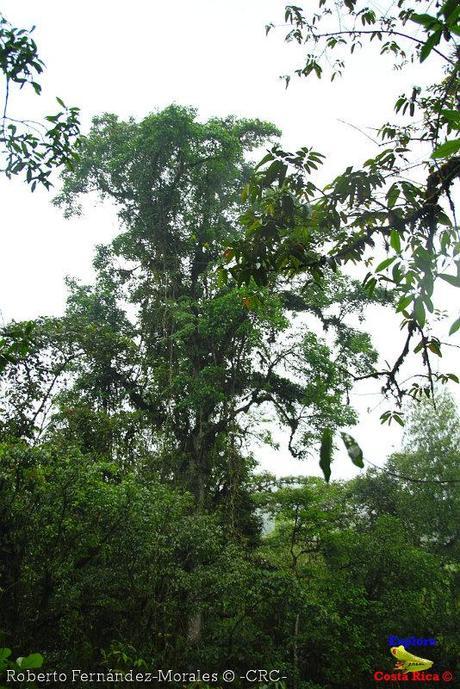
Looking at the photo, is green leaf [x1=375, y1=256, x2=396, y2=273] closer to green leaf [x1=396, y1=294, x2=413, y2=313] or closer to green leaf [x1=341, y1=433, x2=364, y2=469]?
green leaf [x1=396, y1=294, x2=413, y2=313]

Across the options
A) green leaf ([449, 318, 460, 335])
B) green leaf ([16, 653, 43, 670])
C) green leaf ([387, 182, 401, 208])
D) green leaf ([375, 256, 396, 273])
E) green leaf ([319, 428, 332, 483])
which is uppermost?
green leaf ([387, 182, 401, 208])

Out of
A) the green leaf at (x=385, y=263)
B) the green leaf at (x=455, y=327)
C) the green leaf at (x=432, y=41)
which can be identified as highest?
the green leaf at (x=432, y=41)

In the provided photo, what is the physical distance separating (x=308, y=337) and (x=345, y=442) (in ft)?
23.4

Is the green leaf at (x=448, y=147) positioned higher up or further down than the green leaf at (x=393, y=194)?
further down

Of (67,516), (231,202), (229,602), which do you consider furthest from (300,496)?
(231,202)

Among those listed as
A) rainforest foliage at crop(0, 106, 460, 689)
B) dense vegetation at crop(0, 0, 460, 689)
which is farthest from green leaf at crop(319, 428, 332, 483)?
rainforest foliage at crop(0, 106, 460, 689)

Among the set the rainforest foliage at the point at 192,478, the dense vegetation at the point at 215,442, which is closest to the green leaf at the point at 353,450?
the dense vegetation at the point at 215,442

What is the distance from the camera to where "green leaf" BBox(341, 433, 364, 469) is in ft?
3.13

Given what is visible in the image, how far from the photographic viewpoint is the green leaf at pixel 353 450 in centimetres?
96

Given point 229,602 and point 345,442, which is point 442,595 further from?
point 345,442

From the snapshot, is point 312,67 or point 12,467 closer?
point 312,67

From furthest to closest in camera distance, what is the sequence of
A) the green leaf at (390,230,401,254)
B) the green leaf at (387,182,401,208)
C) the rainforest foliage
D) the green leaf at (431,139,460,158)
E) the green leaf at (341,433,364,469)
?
the rainforest foliage, the green leaf at (387,182,401,208), the green leaf at (390,230,401,254), the green leaf at (341,433,364,469), the green leaf at (431,139,460,158)

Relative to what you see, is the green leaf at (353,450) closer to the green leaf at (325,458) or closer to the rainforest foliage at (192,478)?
the green leaf at (325,458)

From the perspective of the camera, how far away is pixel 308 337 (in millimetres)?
8023
